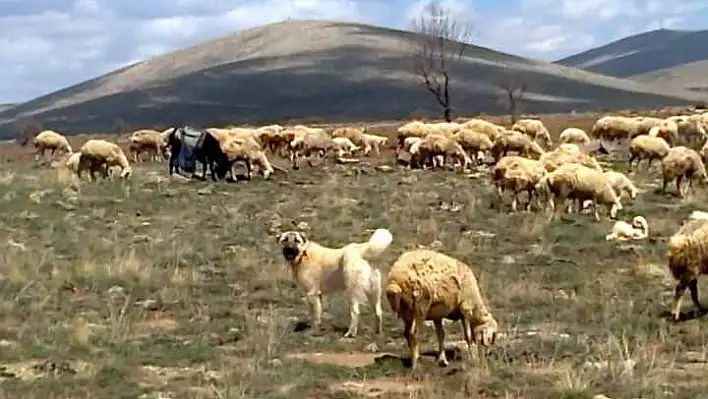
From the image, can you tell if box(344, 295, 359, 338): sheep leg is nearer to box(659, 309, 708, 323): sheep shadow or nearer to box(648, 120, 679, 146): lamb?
box(659, 309, 708, 323): sheep shadow

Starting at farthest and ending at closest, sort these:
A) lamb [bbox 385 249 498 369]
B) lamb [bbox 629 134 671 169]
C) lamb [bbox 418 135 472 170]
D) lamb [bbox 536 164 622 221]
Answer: lamb [bbox 418 135 472 170], lamb [bbox 629 134 671 169], lamb [bbox 536 164 622 221], lamb [bbox 385 249 498 369]

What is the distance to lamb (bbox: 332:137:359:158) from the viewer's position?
1573 inches

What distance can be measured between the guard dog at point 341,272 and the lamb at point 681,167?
47.7 ft

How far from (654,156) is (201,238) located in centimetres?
1637

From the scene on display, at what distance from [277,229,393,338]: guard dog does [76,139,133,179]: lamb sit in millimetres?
18821

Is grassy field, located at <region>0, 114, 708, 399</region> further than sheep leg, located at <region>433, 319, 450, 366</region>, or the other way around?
sheep leg, located at <region>433, 319, 450, 366</region>

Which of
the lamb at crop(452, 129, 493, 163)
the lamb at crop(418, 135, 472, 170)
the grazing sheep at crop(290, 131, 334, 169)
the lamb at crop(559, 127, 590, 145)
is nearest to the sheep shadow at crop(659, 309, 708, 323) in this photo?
the lamb at crop(418, 135, 472, 170)

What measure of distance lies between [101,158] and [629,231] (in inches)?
639

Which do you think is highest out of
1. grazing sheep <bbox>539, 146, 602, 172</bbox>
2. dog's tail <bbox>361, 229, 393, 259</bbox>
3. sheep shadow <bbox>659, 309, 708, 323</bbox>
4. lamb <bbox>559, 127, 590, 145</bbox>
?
dog's tail <bbox>361, 229, 393, 259</bbox>

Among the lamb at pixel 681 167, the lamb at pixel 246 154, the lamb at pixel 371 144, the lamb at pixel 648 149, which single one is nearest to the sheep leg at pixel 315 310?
the lamb at pixel 681 167

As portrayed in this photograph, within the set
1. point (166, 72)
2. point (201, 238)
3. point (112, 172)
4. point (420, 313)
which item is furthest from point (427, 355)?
point (166, 72)

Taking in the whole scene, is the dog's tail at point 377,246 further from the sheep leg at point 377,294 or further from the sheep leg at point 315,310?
the sheep leg at point 315,310

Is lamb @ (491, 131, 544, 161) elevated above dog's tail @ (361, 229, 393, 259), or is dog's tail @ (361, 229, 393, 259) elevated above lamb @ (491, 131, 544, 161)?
dog's tail @ (361, 229, 393, 259)

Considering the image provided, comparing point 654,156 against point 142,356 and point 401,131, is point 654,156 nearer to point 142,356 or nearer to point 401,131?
point 401,131
